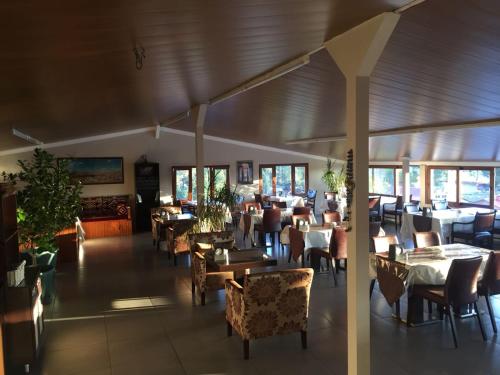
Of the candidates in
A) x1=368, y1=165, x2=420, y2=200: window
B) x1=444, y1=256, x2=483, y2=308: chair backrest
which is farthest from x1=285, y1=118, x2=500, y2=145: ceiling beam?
x1=368, y1=165, x2=420, y2=200: window

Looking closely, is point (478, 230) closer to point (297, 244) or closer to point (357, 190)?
point (297, 244)

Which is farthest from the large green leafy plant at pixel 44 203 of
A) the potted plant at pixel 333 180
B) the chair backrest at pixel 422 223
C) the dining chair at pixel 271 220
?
the potted plant at pixel 333 180

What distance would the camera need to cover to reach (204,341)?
4953mm

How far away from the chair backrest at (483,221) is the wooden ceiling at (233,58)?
169 centimetres

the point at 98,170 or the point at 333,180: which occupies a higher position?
the point at 98,170

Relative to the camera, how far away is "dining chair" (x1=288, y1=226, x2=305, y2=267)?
7766mm

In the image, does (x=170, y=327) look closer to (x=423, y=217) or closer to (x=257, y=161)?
(x=423, y=217)

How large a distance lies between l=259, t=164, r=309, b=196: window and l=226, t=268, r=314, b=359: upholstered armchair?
1126cm

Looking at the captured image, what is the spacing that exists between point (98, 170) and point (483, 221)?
33.8 feet

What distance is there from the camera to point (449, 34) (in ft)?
11.3

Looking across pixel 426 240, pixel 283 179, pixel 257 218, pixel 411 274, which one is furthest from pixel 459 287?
pixel 283 179

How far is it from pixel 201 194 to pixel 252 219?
1.74 m

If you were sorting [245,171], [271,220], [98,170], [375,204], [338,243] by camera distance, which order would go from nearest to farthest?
[338,243] < [271,220] < [375,204] < [98,170] < [245,171]

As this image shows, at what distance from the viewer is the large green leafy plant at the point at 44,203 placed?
6332mm
